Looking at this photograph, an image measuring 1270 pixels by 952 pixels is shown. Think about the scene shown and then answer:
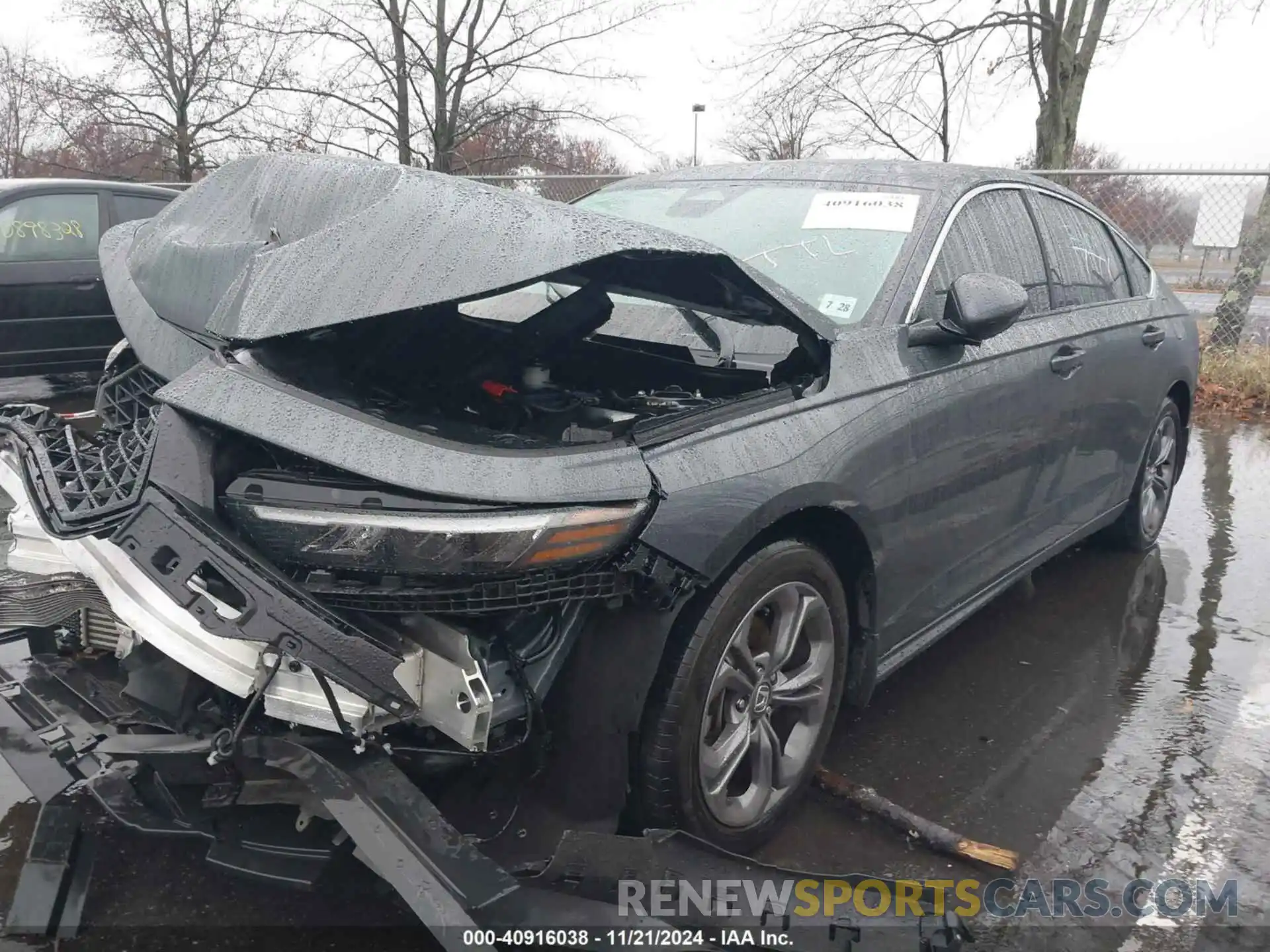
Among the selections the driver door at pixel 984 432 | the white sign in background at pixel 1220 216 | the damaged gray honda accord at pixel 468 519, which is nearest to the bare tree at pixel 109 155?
the white sign in background at pixel 1220 216

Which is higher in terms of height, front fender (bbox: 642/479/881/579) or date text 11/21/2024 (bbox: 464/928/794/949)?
front fender (bbox: 642/479/881/579)

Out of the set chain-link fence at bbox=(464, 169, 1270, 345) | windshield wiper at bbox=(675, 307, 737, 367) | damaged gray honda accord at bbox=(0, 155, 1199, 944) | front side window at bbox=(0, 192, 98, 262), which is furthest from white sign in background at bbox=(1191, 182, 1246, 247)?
front side window at bbox=(0, 192, 98, 262)

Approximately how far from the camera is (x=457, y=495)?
1701 mm

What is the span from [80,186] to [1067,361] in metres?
7.11

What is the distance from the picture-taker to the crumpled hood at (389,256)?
1835 millimetres

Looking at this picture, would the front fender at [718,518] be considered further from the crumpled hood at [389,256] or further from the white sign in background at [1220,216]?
the white sign in background at [1220,216]

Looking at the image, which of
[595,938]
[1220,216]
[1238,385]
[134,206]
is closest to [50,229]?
[134,206]

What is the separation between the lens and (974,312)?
8.66ft

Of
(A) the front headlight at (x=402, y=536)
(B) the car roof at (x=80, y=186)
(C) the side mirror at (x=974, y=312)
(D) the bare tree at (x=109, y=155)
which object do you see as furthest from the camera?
(D) the bare tree at (x=109, y=155)

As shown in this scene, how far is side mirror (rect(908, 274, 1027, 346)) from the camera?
265 centimetres

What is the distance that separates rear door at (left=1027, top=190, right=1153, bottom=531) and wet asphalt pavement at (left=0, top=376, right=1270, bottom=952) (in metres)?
0.55

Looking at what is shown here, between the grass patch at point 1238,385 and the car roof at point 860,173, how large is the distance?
6230 mm

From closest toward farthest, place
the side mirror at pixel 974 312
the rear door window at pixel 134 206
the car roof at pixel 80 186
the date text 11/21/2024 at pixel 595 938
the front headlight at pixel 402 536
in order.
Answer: the date text 11/21/2024 at pixel 595 938 < the front headlight at pixel 402 536 < the side mirror at pixel 974 312 < the car roof at pixel 80 186 < the rear door window at pixel 134 206

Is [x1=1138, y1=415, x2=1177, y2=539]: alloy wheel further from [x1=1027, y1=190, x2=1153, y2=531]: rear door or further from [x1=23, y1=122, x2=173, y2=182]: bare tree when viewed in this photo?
[x1=23, y1=122, x2=173, y2=182]: bare tree
